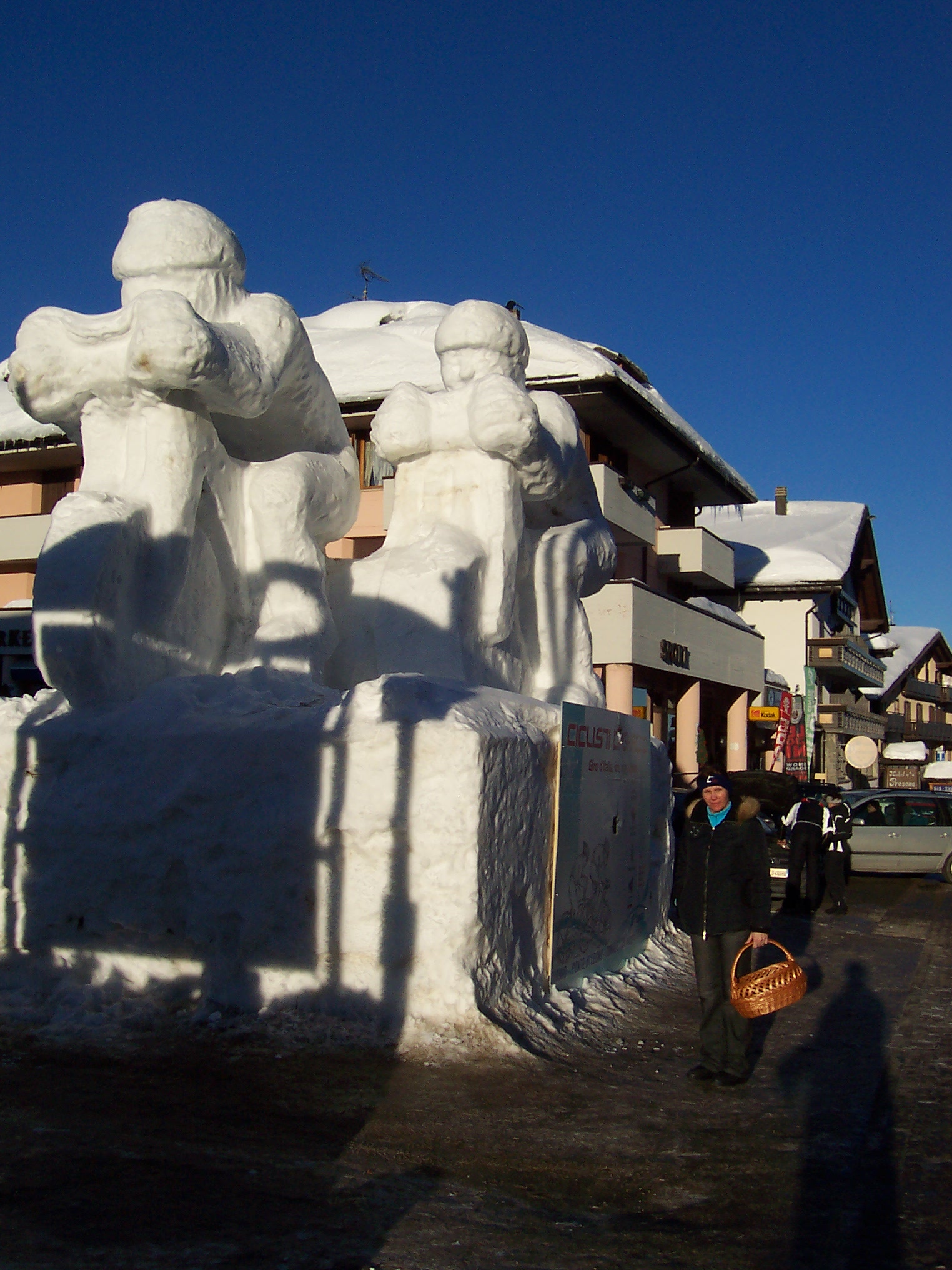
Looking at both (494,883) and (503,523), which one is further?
(503,523)

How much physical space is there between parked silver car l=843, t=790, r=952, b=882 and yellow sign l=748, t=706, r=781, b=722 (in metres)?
9.19

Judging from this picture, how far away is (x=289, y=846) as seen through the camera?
16.1 feet

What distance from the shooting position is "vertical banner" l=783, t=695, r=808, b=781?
83.1 feet

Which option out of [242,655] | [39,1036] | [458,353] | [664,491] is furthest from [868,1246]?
[664,491]

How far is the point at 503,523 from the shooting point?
6.41 meters

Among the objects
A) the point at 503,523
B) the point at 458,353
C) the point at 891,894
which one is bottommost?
the point at 891,894

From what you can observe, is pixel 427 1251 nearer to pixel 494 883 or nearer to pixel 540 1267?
pixel 540 1267

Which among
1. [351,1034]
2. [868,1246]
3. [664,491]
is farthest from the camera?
[664,491]

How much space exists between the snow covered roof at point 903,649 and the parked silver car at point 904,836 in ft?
78.0

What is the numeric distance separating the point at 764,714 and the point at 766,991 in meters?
22.2

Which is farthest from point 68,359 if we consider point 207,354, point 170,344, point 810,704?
point 810,704

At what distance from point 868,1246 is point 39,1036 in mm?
3251

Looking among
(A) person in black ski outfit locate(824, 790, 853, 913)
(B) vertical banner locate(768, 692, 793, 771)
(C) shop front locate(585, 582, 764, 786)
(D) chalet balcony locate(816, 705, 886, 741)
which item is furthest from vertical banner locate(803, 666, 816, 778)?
(A) person in black ski outfit locate(824, 790, 853, 913)

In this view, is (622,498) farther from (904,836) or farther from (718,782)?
(718,782)
